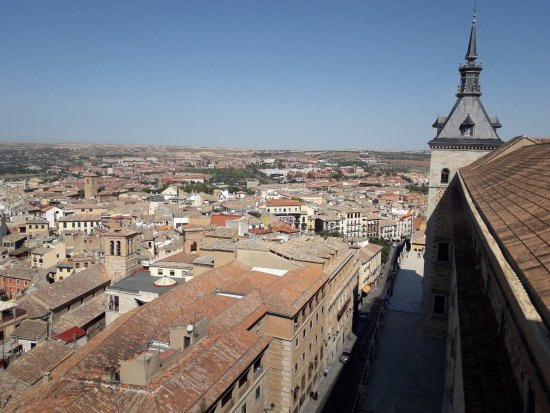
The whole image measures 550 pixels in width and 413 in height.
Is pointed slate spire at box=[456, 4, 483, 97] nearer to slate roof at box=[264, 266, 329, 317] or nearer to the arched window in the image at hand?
the arched window

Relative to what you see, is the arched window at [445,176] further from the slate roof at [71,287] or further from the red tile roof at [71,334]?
the slate roof at [71,287]

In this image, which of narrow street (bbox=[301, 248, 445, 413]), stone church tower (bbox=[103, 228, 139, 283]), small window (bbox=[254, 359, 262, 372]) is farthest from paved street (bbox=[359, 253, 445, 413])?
stone church tower (bbox=[103, 228, 139, 283])

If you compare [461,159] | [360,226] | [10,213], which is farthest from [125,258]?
[10,213]

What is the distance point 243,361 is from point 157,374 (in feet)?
9.96

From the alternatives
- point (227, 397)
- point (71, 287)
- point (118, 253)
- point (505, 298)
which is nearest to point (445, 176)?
point (227, 397)

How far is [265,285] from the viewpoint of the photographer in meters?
22.8

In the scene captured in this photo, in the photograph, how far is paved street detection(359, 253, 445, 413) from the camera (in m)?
19.9

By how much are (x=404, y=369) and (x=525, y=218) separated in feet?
56.3

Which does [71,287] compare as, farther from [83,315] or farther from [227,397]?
[227,397]

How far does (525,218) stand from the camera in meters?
7.54

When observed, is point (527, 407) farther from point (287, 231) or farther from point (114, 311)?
point (287, 231)

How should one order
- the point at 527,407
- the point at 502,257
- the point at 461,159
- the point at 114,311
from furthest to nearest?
the point at 461,159 → the point at 114,311 → the point at 502,257 → the point at 527,407

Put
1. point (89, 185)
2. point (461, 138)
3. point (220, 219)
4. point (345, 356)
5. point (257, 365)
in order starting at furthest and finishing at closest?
point (89, 185) → point (220, 219) → point (461, 138) → point (345, 356) → point (257, 365)

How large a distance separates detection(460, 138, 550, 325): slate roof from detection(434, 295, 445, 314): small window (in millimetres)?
13476
